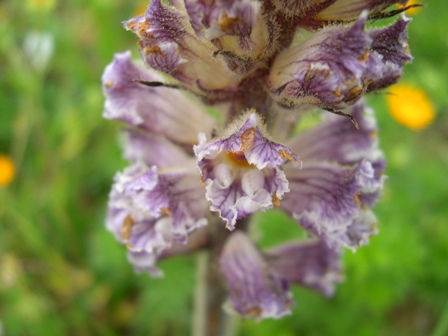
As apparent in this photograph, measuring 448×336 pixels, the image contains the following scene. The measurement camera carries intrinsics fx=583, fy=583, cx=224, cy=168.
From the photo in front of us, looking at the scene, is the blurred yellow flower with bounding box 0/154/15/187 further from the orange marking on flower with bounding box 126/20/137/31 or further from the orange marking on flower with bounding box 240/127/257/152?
the orange marking on flower with bounding box 240/127/257/152

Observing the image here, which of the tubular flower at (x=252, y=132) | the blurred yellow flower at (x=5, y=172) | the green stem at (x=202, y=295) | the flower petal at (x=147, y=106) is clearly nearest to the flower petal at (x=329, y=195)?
the tubular flower at (x=252, y=132)

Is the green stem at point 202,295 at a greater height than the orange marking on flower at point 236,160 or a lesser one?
lesser

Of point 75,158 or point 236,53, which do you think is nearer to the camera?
point 236,53

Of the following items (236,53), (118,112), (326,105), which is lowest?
(118,112)

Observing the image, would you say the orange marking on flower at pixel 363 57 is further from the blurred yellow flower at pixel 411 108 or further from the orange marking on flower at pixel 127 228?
the blurred yellow flower at pixel 411 108

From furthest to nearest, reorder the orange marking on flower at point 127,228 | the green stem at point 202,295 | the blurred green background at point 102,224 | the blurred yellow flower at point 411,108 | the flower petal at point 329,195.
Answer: the blurred yellow flower at point 411,108 < the blurred green background at point 102,224 < the green stem at point 202,295 < the orange marking on flower at point 127,228 < the flower petal at point 329,195

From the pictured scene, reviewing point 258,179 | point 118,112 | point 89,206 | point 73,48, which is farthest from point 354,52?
point 73,48

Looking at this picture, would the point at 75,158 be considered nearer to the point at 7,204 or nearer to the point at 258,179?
the point at 7,204

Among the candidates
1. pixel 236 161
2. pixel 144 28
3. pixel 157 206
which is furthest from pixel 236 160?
pixel 144 28

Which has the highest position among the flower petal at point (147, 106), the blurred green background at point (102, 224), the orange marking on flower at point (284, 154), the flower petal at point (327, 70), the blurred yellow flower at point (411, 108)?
the flower petal at point (327, 70)

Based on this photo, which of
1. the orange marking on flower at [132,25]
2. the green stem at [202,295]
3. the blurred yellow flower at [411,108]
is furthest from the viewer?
the blurred yellow flower at [411,108]
